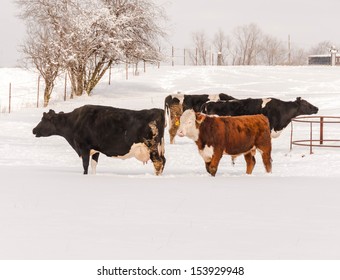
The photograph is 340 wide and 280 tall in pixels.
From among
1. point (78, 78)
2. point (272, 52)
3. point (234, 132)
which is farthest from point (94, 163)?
point (272, 52)

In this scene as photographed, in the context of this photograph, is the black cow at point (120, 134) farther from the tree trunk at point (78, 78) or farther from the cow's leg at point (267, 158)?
→ the tree trunk at point (78, 78)

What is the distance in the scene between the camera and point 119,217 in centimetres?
644

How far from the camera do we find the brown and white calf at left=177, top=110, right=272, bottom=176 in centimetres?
1088

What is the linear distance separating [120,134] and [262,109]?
751 centimetres

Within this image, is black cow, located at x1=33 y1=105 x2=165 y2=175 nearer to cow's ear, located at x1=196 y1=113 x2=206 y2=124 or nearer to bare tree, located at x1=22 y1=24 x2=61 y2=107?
cow's ear, located at x1=196 y1=113 x2=206 y2=124

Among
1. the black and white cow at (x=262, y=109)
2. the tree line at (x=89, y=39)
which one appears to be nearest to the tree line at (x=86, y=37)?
the tree line at (x=89, y=39)

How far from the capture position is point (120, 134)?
1120cm

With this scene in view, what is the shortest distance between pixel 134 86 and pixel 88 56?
199 inches

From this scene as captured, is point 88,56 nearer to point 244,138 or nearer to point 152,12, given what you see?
point 152,12

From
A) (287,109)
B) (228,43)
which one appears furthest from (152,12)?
(228,43)

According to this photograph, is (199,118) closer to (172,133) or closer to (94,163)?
(94,163)

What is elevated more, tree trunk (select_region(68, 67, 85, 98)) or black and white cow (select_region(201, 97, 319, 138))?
tree trunk (select_region(68, 67, 85, 98))

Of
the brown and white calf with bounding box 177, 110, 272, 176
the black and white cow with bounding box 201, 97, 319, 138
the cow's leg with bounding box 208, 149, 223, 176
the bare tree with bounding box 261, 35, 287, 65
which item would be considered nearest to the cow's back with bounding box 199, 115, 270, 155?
the brown and white calf with bounding box 177, 110, 272, 176

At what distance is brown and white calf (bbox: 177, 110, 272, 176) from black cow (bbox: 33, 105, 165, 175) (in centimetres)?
52
